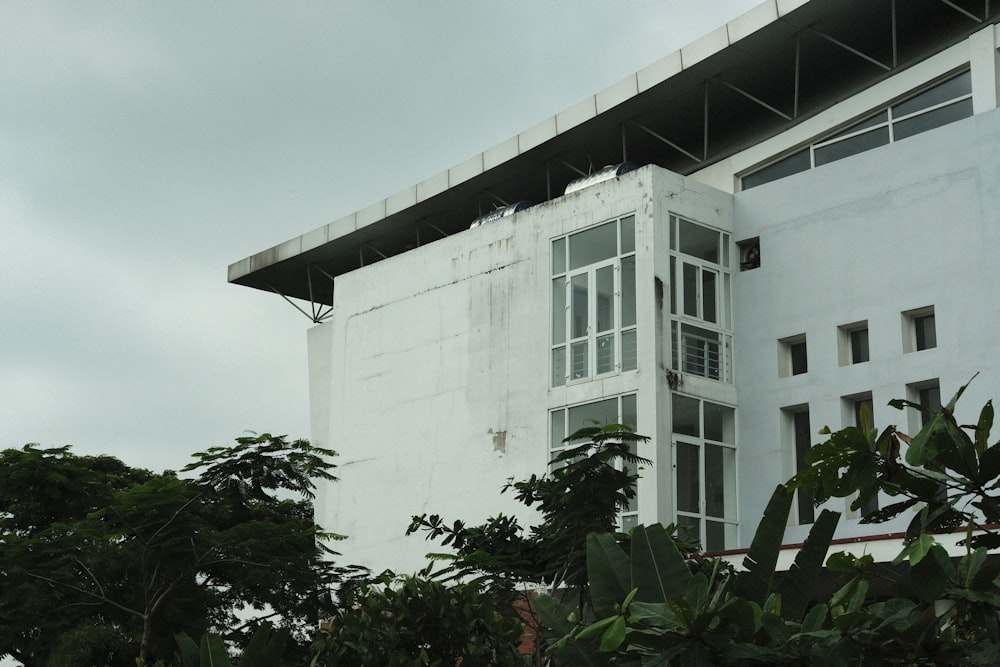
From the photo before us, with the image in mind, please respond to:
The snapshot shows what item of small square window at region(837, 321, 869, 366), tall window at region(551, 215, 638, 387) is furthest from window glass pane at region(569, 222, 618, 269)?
small square window at region(837, 321, 869, 366)

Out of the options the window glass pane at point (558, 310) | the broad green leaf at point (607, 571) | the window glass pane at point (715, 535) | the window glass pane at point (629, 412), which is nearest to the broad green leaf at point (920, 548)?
the broad green leaf at point (607, 571)

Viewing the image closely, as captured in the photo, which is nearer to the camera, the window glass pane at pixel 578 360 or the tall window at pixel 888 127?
the tall window at pixel 888 127

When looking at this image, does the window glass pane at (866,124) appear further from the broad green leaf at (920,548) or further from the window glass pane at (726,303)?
the broad green leaf at (920,548)

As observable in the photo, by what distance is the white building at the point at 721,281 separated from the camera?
21625 millimetres

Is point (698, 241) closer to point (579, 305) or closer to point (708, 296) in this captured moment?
point (708, 296)

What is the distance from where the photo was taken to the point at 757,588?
8.15 meters

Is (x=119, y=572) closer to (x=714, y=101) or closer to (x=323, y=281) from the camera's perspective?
(x=714, y=101)

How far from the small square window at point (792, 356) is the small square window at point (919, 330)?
2102 millimetres

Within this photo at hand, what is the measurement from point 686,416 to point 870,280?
13.2 ft

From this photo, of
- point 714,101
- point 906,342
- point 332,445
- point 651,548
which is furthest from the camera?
point 332,445

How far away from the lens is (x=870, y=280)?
22281 millimetres

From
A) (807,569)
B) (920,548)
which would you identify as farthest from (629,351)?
(920,548)

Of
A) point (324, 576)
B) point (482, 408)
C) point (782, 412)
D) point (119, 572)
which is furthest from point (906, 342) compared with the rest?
point (119, 572)

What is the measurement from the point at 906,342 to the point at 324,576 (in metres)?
10.6
